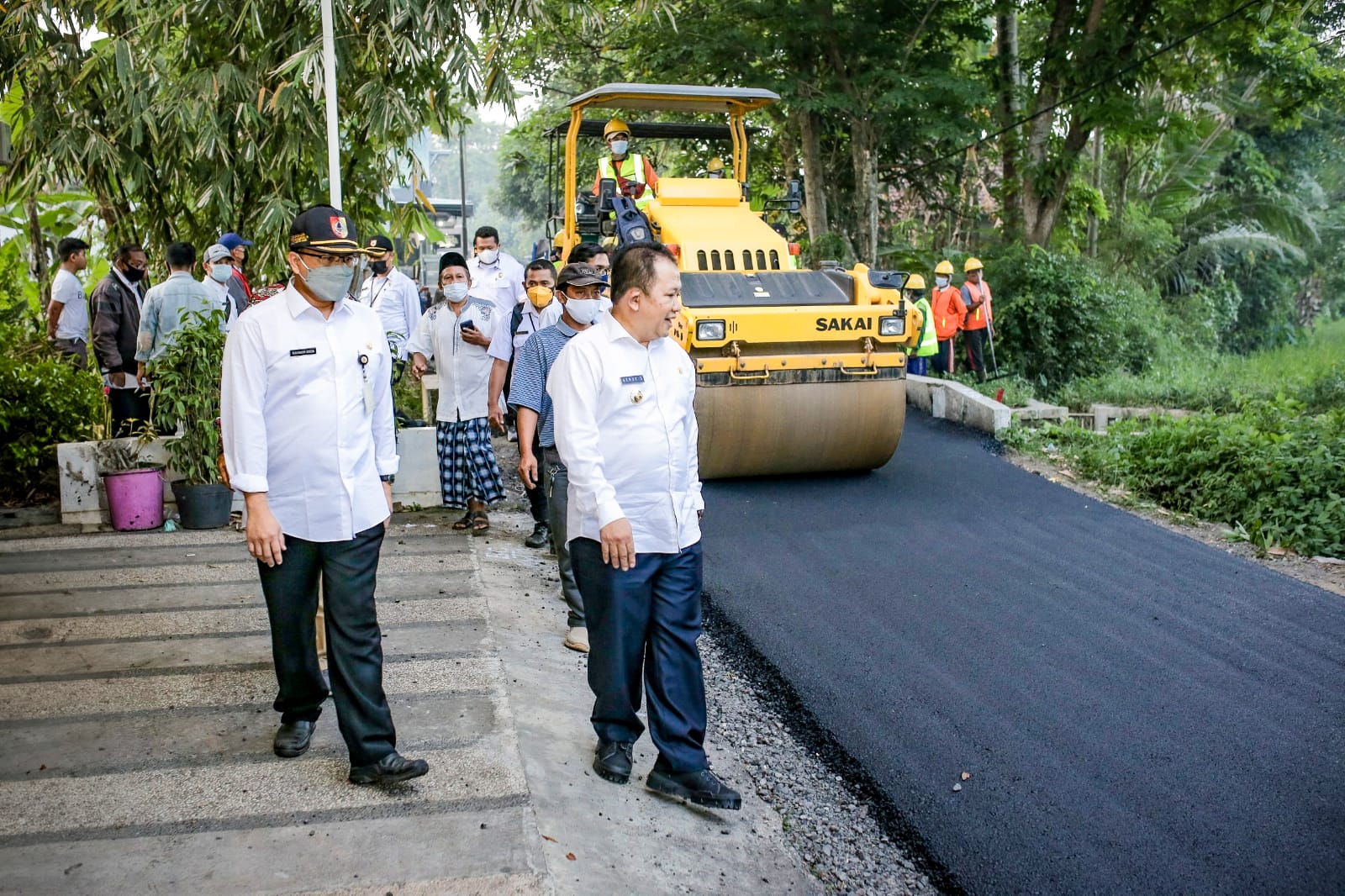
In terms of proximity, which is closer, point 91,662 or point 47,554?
point 91,662

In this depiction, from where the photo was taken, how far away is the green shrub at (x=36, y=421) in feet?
24.6

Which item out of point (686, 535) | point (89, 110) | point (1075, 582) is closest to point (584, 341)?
point (686, 535)

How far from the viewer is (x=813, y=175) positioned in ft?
61.0

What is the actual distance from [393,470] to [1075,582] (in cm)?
390

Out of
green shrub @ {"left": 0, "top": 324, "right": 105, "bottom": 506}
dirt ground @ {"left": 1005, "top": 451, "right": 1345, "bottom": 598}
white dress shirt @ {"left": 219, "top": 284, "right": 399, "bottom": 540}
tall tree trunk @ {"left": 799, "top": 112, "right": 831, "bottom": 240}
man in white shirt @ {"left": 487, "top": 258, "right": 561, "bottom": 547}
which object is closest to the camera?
white dress shirt @ {"left": 219, "top": 284, "right": 399, "bottom": 540}

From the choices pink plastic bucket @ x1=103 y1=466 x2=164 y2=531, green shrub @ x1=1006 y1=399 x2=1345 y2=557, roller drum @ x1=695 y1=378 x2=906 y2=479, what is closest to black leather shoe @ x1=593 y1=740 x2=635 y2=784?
pink plastic bucket @ x1=103 y1=466 x2=164 y2=531

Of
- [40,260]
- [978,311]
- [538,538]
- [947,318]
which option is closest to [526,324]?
[538,538]

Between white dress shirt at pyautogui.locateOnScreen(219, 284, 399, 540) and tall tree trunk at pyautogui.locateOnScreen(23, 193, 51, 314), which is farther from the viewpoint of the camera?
tall tree trunk at pyautogui.locateOnScreen(23, 193, 51, 314)

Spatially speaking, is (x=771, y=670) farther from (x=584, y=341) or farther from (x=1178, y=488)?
(x=1178, y=488)

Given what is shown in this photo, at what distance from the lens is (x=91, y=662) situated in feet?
15.8

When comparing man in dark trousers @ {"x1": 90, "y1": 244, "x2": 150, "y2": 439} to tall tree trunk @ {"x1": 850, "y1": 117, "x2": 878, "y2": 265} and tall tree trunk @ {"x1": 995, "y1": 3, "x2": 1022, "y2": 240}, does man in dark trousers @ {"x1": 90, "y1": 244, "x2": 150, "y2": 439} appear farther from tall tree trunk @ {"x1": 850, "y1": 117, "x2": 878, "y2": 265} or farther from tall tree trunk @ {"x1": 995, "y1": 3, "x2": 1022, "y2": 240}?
tall tree trunk @ {"x1": 995, "y1": 3, "x2": 1022, "y2": 240}

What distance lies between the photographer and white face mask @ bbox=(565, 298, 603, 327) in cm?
528

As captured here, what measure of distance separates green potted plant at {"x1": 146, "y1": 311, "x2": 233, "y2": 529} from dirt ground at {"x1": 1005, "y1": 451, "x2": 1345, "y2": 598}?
5.69m

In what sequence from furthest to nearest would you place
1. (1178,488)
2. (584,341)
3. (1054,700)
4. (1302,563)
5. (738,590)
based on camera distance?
(1178,488) → (1302,563) → (738,590) → (1054,700) → (584,341)
